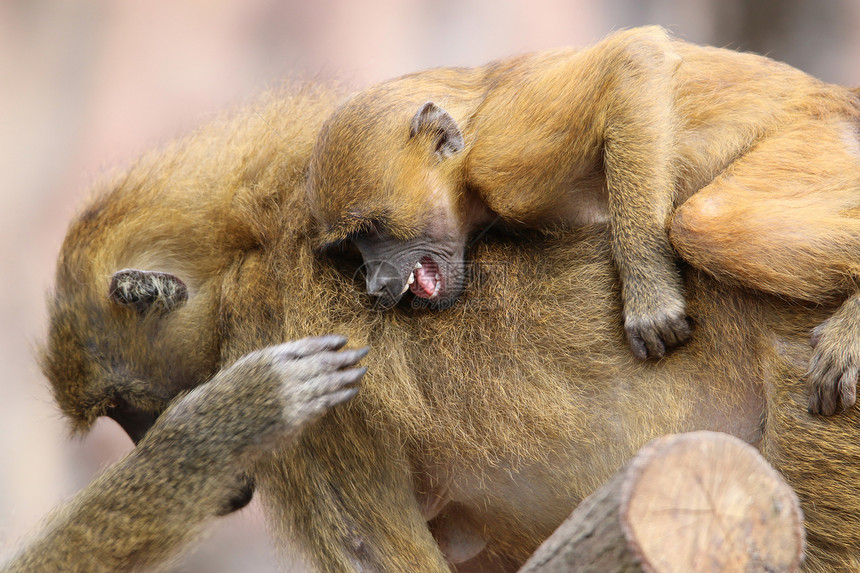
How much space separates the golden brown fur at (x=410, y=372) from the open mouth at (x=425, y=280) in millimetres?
89

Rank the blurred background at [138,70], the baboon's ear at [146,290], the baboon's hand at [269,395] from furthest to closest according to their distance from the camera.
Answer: the blurred background at [138,70] → the baboon's ear at [146,290] → the baboon's hand at [269,395]

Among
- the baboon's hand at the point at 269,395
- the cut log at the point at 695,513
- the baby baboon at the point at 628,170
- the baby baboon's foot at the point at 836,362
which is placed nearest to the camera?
the cut log at the point at 695,513

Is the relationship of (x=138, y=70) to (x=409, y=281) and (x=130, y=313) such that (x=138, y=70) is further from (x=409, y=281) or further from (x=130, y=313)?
(x=409, y=281)

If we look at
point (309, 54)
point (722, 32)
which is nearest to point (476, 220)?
point (309, 54)

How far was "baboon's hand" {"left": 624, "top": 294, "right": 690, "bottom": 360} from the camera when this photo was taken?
228cm

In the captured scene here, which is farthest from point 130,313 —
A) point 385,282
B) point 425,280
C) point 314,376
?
point 425,280

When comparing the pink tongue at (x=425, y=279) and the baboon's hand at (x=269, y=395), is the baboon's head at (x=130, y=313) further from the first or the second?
the pink tongue at (x=425, y=279)

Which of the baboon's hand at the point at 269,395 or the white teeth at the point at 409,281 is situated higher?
the white teeth at the point at 409,281

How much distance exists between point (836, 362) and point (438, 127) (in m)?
1.35

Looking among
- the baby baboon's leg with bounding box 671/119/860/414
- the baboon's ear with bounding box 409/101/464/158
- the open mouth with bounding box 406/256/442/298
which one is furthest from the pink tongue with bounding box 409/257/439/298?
the baby baboon's leg with bounding box 671/119/860/414

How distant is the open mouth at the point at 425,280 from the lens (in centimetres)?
254

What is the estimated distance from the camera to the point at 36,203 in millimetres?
4922

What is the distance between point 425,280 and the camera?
2.54 meters

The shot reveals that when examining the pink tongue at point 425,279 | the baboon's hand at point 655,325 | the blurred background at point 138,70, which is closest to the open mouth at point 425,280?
the pink tongue at point 425,279
